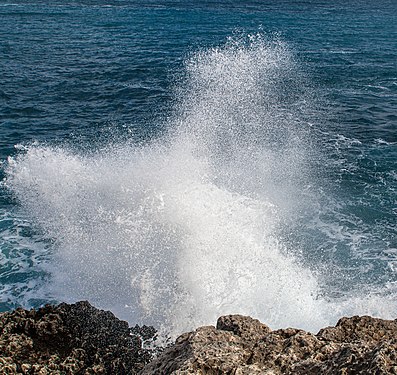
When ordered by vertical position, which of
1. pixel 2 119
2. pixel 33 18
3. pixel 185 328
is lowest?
pixel 185 328

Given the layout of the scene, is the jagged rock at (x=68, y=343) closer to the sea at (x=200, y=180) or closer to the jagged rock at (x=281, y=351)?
the jagged rock at (x=281, y=351)

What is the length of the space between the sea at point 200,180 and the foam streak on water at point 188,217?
61mm

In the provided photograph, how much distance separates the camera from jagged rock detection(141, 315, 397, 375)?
5.67 metres

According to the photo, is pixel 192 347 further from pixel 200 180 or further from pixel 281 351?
pixel 200 180

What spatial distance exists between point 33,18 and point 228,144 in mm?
35106

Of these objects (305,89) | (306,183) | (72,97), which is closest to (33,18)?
(72,97)

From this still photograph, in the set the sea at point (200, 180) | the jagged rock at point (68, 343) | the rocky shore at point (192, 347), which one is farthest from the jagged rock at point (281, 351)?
the sea at point (200, 180)

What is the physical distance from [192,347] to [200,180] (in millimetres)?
12206

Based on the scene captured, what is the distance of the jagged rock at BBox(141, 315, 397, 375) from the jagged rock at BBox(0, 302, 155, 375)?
5.35 feet

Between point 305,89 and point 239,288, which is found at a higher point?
point 305,89

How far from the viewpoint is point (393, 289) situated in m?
13.4

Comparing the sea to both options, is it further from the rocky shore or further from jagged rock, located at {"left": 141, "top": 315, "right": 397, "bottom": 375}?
jagged rock, located at {"left": 141, "top": 315, "right": 397, "bottom": 375}

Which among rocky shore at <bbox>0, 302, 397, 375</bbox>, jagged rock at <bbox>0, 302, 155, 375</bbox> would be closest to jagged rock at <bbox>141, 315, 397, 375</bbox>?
rocky shore at <bbox>0, 302, 397, 375</bbox>

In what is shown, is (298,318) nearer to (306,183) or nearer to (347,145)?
(306,183)
